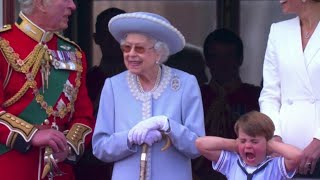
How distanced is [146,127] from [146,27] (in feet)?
1.53

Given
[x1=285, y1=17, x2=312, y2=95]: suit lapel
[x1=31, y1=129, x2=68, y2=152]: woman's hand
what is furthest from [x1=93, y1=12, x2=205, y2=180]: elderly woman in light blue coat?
[x1=285, y1=17, x2=312, y2=95]: suit lapel

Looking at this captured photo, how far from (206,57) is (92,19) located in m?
0.71

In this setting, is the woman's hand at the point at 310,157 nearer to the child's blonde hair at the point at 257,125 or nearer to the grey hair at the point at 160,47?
the child's blonde hair at the point at 257,125

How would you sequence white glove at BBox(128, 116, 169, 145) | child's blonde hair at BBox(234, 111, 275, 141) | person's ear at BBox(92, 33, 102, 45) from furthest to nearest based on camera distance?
person's ear at BBox(92, 33, 102, 45) → white glove at BBox(128, 116, 169, 145) → child's blonde hair at BBox(234, 111, 275, 141)

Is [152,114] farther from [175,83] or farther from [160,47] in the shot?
[160,47]

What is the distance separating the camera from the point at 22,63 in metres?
5.51

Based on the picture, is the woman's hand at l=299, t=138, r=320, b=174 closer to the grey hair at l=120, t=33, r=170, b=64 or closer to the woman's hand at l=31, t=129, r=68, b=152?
the grey hair at l=120, t=33, r=170, b=64

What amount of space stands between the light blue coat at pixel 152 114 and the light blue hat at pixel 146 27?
174 millimetres

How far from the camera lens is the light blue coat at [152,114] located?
535 cm

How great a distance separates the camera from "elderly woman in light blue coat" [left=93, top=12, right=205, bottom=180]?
534 cm

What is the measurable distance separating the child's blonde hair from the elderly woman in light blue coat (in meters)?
0.35

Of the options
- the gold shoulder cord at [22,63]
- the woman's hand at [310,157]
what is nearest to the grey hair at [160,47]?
the gold shoulder cord at [22,63]

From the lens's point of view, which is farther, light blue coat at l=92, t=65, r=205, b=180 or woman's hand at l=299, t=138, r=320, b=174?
light blue coat at l=92, t=65, r=205, b=180

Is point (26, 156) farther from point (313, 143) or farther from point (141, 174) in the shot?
point (313, 143)
